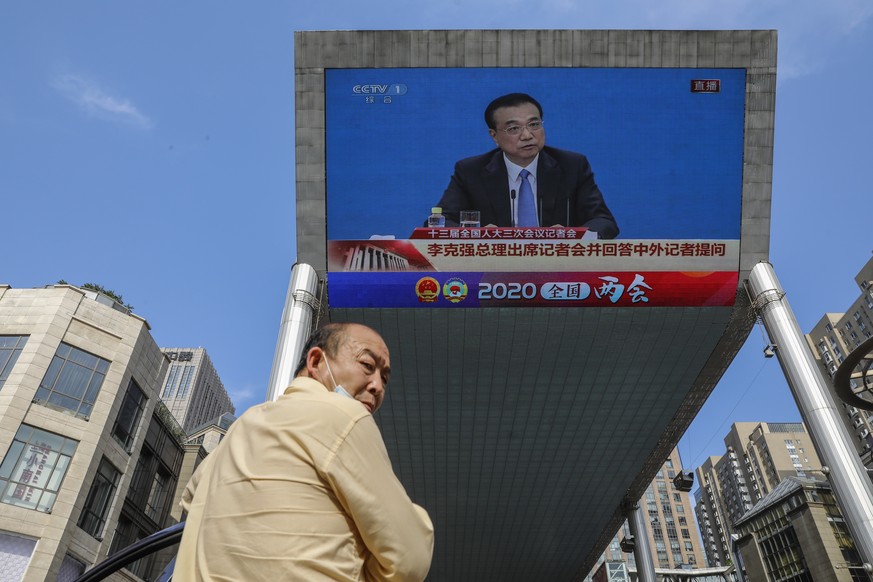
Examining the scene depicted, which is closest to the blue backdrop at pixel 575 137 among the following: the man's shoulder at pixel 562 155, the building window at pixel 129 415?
the man's shoulder at pixel 562 155

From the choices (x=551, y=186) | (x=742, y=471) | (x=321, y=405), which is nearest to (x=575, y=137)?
(x=551, y=186)

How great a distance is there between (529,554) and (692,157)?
33.1 meters

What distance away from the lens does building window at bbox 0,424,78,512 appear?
21.8m

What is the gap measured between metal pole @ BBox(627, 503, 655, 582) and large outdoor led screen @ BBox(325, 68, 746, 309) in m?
19.3

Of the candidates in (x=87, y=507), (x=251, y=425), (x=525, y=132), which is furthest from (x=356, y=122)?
(x=251, y=425)

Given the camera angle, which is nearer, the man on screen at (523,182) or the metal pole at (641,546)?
the man on screen at (523,182)

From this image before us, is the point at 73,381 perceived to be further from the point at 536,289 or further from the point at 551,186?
the point at 551,186

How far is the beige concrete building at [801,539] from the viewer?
183 feet

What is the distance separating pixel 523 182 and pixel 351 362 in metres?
20.1

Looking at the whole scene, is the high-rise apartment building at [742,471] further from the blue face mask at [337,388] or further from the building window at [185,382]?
the blue face mask at [337,388]

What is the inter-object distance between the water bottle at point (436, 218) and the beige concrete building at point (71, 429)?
47.0ft

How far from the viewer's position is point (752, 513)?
67500mm

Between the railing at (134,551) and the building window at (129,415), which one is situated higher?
the building window at (129,415)

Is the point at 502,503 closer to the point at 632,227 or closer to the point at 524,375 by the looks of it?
the point at 524,375
